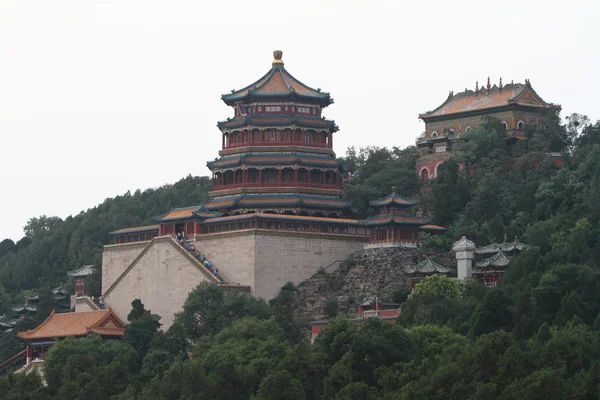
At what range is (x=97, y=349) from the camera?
9969cm

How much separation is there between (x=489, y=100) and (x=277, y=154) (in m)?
17.4

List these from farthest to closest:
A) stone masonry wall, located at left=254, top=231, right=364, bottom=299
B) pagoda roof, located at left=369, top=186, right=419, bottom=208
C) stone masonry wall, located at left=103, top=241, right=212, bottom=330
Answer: pagoda roof, located at left=369, top=186, right=419, bottom=208, stone masonry wall, located at left=103, top=241, right=212, bottom=330, stone masonry wall, located at left=254, top=231, right=364, bottom=299

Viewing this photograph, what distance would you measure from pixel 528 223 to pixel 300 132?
14.3 m

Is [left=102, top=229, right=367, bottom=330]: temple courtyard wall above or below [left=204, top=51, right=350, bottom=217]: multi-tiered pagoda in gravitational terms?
below

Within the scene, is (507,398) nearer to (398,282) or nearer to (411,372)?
(411,372)

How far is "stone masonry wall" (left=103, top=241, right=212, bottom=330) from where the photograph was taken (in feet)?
346

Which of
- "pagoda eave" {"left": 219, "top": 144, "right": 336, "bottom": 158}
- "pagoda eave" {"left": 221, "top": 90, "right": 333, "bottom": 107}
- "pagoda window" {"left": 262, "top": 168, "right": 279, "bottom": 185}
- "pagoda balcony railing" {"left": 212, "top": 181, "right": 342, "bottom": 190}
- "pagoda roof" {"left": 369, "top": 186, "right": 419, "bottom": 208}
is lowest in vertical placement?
"pagoda roof" {"left": 369, "top": 186, "right": 419, "bottom": 208}

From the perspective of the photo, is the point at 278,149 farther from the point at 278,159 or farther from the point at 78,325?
the point at 78,325

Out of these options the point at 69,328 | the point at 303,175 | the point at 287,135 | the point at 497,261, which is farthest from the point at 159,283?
the point at 497,261

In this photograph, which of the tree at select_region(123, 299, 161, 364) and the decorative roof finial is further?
the decorative roof finial

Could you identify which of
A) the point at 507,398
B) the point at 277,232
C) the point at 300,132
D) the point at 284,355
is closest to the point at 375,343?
the point at 284,355

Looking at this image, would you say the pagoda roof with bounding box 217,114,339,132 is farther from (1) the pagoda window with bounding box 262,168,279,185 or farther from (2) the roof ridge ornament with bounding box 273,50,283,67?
(2) the roof ridge ornament with bounding box 273,50,283,67

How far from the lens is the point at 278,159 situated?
110 meters

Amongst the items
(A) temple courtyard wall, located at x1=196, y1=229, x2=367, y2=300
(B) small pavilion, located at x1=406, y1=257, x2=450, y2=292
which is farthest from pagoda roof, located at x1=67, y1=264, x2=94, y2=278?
(B) small pavilion, located at x1=406, y1=257, x2=450, y2=292
